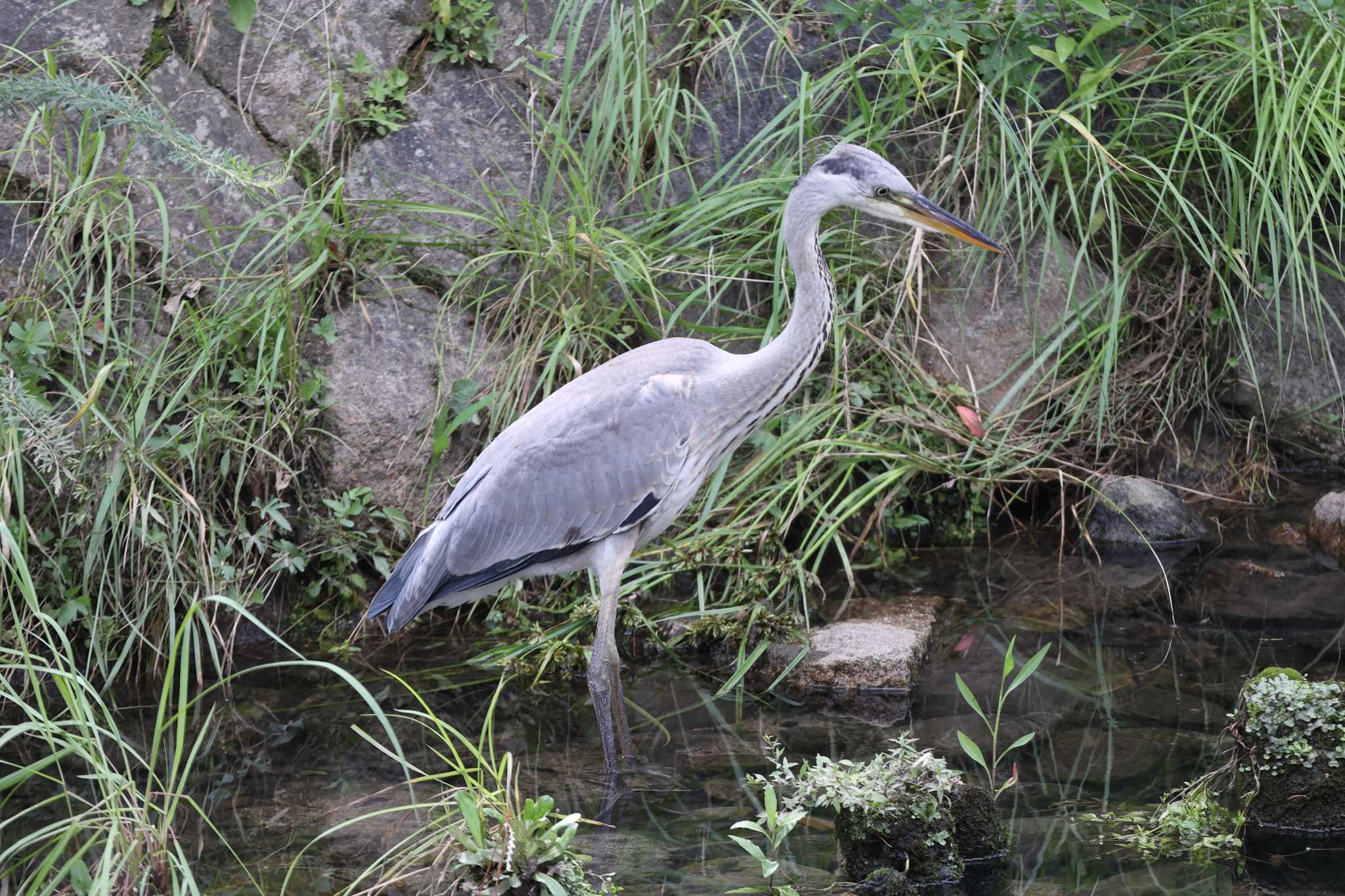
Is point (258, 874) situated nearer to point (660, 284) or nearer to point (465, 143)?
point (660, 284)

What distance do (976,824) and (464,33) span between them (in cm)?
433

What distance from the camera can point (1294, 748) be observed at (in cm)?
310

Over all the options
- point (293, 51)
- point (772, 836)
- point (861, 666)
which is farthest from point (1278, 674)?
point (293, 51)

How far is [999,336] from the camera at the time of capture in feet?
18.9

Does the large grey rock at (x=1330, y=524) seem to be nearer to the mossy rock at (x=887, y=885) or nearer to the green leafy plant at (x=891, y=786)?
the green leafy plant at (x=891, y=786)

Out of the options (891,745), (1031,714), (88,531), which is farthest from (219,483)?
(1031,714)

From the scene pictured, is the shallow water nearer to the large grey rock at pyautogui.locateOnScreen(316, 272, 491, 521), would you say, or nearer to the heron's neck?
the large grey rock at pyautogui.locateOnScreen(316, 272, 491, 521)

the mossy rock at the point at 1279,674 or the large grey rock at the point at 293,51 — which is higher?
the large grey rock at the point at 293,51

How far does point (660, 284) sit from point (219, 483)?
196cm

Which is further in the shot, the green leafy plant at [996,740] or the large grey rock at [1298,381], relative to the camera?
the large grey rock at [1298,381]

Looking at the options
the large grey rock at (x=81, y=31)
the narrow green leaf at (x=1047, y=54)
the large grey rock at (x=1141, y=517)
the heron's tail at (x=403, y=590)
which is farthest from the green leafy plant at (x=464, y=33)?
the large grey rock at (x=1141, y=517)

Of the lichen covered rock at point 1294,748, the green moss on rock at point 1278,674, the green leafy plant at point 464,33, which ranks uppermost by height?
the green leafy plant at point 464,33

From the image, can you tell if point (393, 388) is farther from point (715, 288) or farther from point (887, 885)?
point (887, 885)

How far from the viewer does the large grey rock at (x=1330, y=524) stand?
4.98 metres
